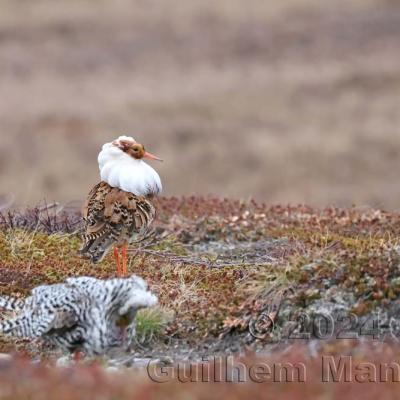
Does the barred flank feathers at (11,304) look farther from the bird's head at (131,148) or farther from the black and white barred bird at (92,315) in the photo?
the bird's head at (131,148)

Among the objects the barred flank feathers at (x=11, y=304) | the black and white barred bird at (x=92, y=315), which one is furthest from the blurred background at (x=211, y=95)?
the black and white barred bird at (x=92, y=315)

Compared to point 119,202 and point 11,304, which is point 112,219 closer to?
point 119,202

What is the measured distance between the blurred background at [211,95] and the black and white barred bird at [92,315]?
12456 millimetres

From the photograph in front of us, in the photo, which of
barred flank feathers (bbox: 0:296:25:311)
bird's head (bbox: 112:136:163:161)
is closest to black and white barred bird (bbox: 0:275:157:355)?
barred flank feathers (bbox: 0:296:25:311)

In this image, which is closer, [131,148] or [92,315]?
[92,315]

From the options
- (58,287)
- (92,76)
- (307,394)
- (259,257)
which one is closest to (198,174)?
(92,76)

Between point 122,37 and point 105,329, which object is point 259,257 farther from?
point 122,37

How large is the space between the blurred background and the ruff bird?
11.0 metres

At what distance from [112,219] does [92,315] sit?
60.6 inches

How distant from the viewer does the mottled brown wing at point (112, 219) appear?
9219 mm

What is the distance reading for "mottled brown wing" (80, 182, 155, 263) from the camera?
9.22m

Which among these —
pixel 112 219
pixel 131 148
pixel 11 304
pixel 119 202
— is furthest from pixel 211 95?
pixel 11 304

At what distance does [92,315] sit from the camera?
7.79 meters

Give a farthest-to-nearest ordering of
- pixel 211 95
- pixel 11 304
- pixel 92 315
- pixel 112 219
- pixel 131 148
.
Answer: pixel 211 95, pixel 131 148, pixel 112 219, pixel 11 304, pixel 92 315
